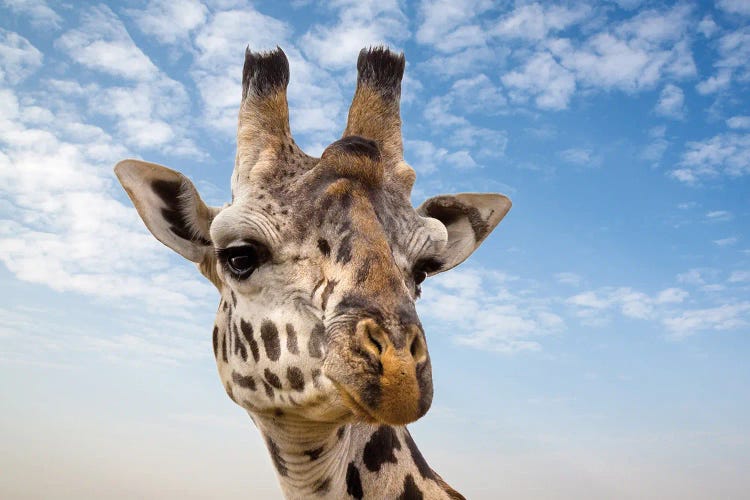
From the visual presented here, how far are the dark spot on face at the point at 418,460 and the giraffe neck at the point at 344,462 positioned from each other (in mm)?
14

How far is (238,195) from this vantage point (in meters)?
6.74

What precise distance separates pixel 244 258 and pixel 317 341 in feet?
3.93

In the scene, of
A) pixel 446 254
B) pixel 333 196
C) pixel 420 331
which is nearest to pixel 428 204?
pixel 446 254

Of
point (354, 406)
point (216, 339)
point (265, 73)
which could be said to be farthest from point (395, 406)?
point (265, 73)

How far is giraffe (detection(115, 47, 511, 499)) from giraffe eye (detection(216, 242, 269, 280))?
0.02 m

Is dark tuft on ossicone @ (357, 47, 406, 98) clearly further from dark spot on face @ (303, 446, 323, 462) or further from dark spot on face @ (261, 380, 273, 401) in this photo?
dark spot on face @ (303, 446, 323, 462)

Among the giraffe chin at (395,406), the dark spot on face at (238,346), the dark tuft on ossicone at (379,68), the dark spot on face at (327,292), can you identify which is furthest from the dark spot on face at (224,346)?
the dark tuft on ossicone at (379,68)

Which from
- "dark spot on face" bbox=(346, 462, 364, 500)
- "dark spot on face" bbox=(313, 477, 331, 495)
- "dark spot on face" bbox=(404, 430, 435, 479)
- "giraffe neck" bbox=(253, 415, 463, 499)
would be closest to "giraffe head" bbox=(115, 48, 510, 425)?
"giraffe neck" bbox=(253, 415, 463, 499)

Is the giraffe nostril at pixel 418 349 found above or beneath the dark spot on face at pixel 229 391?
above

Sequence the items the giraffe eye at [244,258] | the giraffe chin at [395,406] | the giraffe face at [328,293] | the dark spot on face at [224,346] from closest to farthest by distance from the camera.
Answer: the giraffe chin at [395,406] → the giraffe face at [328,293] → the giraffe eye at [244,258] → the dark spot on face at [224,346]

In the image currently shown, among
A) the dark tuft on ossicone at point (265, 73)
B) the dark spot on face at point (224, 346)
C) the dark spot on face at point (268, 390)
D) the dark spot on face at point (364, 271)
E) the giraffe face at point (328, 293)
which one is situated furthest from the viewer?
the dark tuft on ossicone at point (265, 73)

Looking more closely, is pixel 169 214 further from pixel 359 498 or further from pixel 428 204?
pixel 359 498

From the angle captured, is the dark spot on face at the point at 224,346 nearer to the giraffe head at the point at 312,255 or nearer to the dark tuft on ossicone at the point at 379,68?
the giraffe head at the point at 312,255

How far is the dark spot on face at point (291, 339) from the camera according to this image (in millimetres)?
5648
